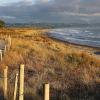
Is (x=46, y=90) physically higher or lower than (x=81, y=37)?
higher

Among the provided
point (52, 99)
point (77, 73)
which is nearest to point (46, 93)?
point (52, 99)

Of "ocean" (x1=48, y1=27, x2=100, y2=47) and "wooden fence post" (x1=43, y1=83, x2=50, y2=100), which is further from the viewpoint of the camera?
"ocean" (x1=48, y1=27, x2=100, y2=47)

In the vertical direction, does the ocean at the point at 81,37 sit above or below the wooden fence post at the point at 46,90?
below

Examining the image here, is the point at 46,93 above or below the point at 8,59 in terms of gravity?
above

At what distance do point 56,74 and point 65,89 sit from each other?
2.58 meters

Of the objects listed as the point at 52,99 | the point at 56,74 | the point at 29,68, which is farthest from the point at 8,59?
the point at 52,99

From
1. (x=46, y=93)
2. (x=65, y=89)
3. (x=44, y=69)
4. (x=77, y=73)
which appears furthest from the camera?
(x=44, y=69)

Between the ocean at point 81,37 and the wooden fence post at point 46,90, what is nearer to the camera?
the wooden fence post at point 46,90

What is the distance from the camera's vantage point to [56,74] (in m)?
13.2

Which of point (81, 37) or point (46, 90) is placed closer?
point (46, 90)

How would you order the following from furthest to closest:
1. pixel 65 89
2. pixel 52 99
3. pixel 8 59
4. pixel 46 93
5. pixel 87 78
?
pixel 8 59 < pixel 87 78 < pixel 65 89 < pixel 52 99 < pixel 46 93

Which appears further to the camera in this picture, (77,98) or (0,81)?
(0,81)

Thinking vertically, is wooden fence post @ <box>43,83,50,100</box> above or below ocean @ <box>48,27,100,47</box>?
above

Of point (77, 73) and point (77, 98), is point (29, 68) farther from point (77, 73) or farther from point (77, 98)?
point (77, 98)
